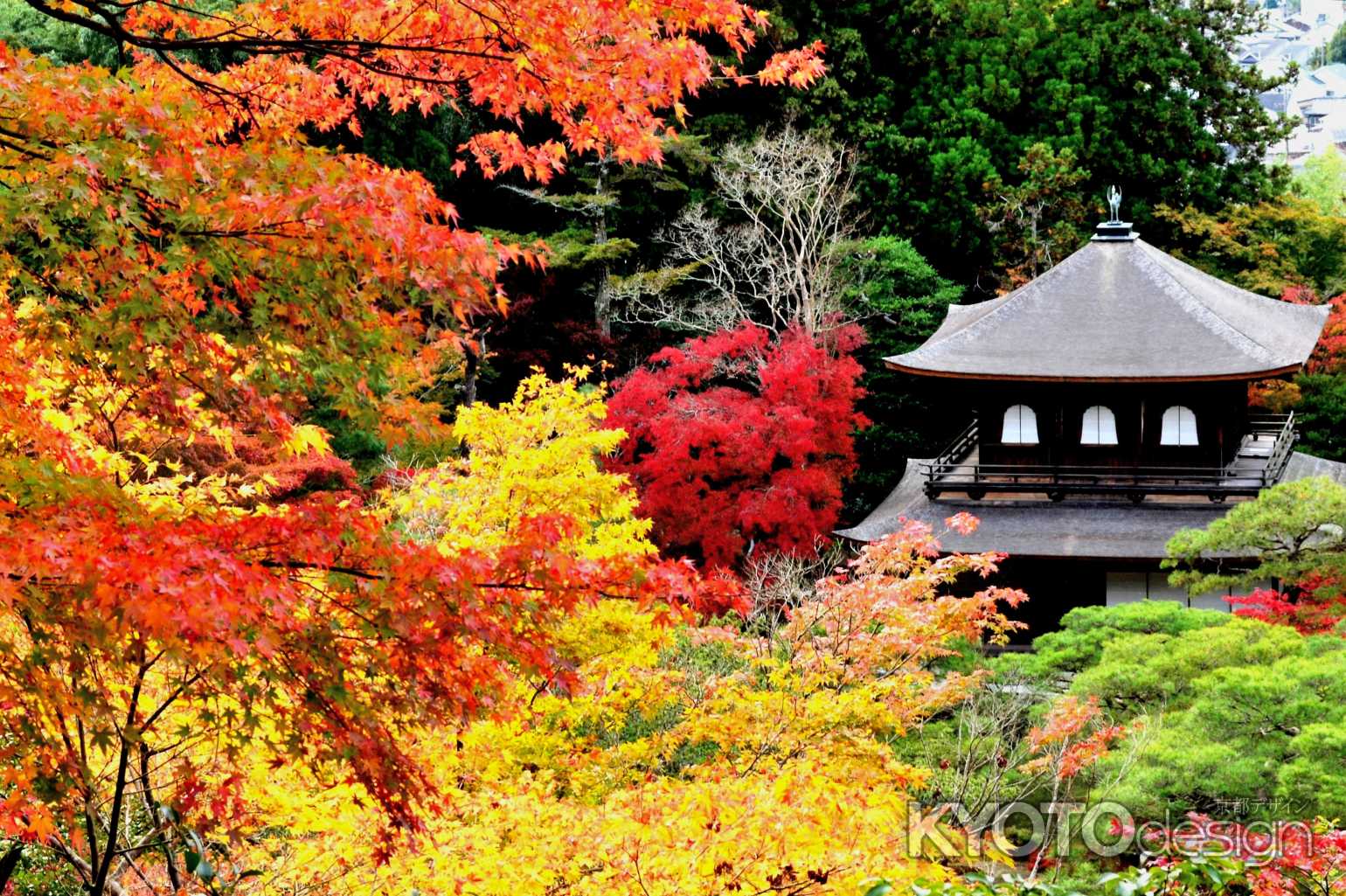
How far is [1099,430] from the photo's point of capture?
2027cm

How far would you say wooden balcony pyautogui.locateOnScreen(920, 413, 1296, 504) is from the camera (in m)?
19.6

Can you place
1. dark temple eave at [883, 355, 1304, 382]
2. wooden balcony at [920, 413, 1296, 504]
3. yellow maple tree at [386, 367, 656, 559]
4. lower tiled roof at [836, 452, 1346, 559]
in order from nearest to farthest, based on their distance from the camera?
1. yellow maple tree at [386, 367, 656, 559]
2. lower tiled roof at [836, 452, 1346, 559]
3. dark temple eave at [883, 355, 1304, 382]
4. wooden balcony at [920, 413, 1296, 504]

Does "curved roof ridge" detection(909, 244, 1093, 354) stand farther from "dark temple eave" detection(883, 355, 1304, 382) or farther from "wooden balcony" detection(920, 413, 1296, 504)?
"wooden balcony" detection(920, 413, 1296, 504)

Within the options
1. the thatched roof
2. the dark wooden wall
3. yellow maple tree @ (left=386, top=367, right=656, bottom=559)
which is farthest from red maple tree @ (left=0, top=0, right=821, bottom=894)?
the dark wooden wall

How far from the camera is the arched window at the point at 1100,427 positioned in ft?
66.4

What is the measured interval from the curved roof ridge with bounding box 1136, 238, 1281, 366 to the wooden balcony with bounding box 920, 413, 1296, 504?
5.60 feet

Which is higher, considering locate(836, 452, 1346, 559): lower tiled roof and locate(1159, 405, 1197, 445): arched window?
locate(1159, 405, 1197, 445): arched window

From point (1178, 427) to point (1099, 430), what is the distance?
1.10 m

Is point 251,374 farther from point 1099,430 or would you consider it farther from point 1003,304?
point 1003,304

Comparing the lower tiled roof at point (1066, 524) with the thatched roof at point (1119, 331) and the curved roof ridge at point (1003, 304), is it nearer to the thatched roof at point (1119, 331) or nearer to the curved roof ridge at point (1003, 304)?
the thatched roof at point (1119, 331)

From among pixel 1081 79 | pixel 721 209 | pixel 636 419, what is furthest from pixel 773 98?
pixel 636 419

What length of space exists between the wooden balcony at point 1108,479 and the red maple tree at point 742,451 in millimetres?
1643

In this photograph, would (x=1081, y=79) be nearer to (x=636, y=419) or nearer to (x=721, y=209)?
(x=721, y=209)

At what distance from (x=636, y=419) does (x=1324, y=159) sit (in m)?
37.7
